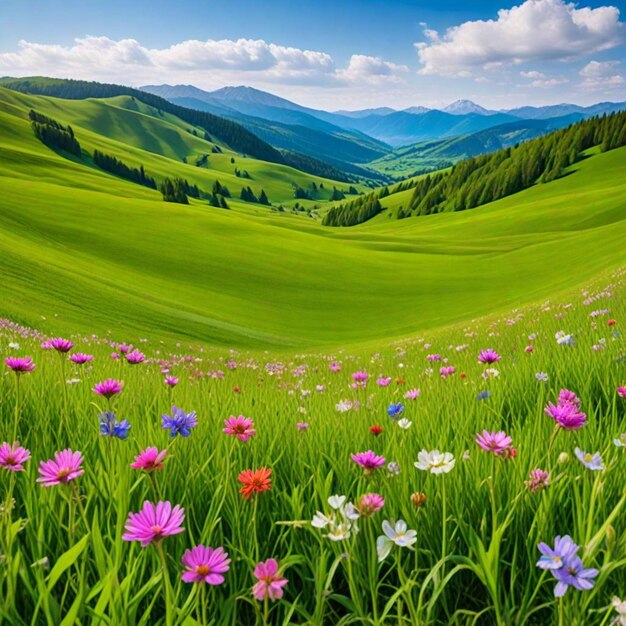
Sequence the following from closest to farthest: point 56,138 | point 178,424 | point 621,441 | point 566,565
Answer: point 566,565 → point 621,441 → point 178,424 → point 56,138

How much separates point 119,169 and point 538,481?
190 meters

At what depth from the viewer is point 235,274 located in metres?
45.2

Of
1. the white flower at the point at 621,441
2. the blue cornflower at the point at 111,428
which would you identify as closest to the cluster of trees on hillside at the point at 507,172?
the white flower at the point at 621,441

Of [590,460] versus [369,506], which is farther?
[590,460]

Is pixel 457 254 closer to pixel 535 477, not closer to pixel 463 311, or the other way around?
pixel 463 311

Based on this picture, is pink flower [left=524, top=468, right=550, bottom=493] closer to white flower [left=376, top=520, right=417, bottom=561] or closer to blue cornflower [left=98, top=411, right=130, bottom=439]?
white flower [left=376, top=520, right=417, bottom=561]

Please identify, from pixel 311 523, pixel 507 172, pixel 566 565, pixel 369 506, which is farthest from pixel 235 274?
pixel 507 172

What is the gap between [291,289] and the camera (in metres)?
44.6

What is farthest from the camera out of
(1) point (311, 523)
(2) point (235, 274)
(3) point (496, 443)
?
(2) point (235, 274)

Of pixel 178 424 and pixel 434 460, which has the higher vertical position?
pixel 434 460

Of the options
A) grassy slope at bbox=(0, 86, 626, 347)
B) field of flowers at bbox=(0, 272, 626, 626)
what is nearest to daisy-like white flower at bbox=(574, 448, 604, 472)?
field of flowers at bbox=(0, 272, 626, 626)

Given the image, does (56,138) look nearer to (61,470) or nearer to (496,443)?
(61,470)

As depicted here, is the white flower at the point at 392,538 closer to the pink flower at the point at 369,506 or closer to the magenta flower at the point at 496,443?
the pink flower at the point at 369,506

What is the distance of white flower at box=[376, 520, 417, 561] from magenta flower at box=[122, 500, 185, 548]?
1.73 feet
